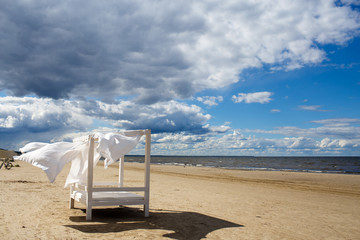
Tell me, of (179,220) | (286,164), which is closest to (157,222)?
(179,220)

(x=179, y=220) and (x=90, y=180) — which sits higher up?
(x=90, y=180)

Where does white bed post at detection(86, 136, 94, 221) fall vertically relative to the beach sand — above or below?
above

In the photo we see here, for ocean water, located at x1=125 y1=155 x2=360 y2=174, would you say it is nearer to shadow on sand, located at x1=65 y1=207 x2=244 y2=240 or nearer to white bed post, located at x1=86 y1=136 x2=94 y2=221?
shadow on sand, located at x1=65 y1=207 x2=244 y2=240

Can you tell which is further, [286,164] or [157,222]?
[286,164]

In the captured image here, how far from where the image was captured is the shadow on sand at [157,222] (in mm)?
6598

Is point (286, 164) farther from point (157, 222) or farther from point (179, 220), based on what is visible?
point (157, 222)

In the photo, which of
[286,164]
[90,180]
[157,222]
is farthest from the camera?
[286,164]

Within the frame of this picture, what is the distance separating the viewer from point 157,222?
7457 mm

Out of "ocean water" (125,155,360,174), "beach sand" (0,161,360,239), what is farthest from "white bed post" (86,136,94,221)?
"ocean water" (125,155,360,174)

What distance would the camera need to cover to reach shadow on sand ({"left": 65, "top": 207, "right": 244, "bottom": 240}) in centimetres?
660

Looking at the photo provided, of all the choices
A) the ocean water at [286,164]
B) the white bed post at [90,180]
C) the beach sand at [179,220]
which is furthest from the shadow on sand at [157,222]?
the ocean water at [286,164]

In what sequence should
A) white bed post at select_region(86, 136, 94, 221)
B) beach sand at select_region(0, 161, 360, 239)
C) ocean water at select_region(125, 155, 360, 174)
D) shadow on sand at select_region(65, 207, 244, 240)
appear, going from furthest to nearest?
ocean water at select_region(125, 155, 360, 174) → white bed post at select_region(86, 136, 94, 221) → shadow on sand at select_region(65, 207, 244, 240) → beach sand at select_region(0, 161, 360, 239)

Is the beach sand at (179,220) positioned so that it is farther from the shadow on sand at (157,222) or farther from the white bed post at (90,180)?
the white bed post at (90,180)

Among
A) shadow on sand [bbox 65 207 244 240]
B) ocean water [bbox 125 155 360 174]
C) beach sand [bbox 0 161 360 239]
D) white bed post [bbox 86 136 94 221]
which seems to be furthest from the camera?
ocean water [bbox 125 155 360 174]
